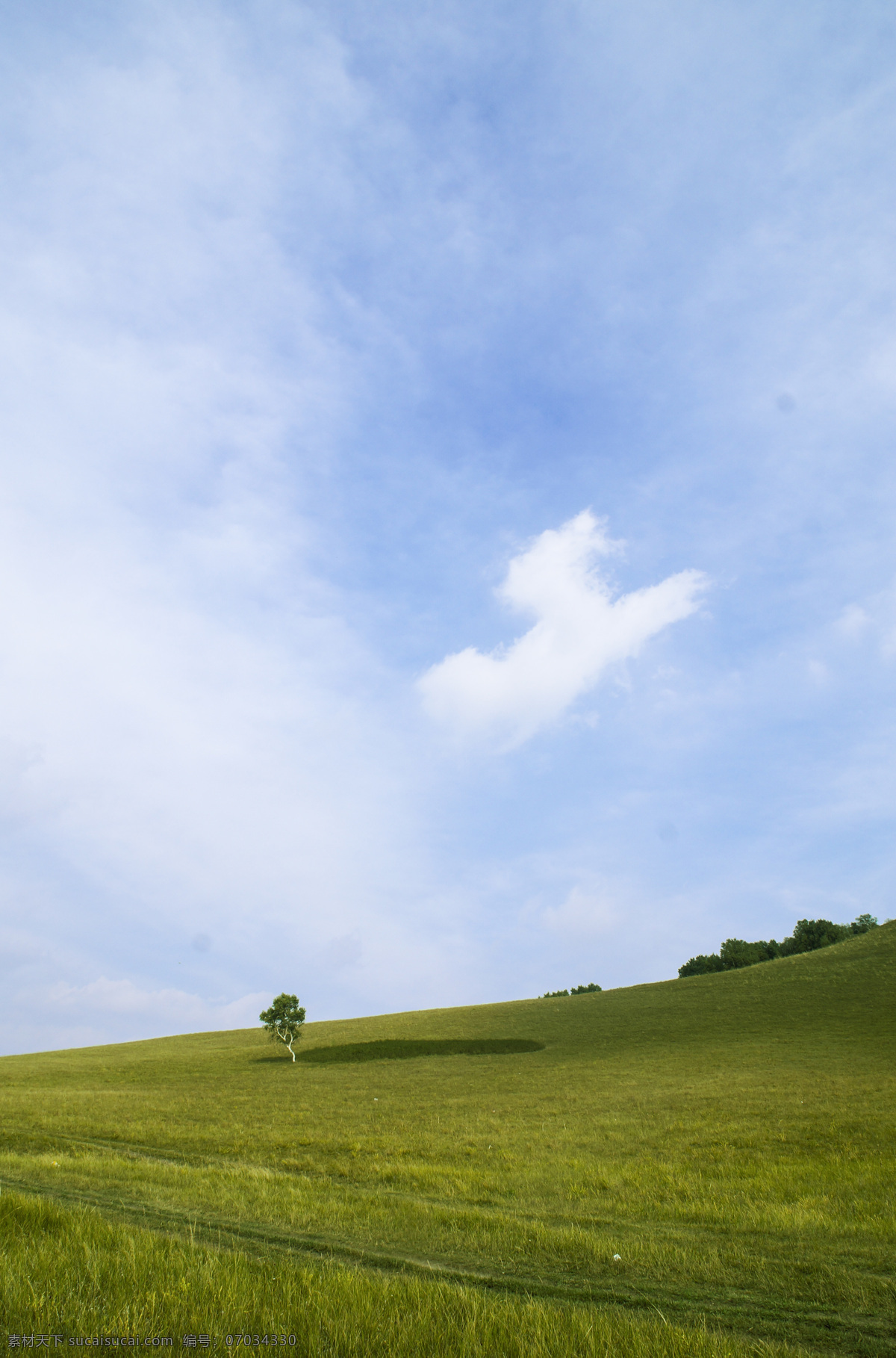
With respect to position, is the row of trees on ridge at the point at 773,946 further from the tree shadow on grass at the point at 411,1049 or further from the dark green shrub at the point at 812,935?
the tree shadow on grass at the point at 411,1049

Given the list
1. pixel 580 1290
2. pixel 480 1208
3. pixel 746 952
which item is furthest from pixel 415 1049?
pixel 746 952

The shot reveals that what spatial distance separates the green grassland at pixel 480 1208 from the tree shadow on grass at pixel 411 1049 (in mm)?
16231

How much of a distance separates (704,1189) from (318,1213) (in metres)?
9.26

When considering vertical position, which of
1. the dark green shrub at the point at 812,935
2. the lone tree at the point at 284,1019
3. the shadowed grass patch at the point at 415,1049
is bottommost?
the shadowed grass patch at the point at 415,1049

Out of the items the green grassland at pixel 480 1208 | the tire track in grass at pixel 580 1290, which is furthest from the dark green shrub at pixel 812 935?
the tire track in grass at pixel 580 1290

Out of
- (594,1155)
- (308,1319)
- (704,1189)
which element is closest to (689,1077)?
(594,1155)

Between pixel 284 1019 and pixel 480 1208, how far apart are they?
6130 cm

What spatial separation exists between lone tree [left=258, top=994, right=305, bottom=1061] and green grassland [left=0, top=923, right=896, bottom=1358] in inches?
935

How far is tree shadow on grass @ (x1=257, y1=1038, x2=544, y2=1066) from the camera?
62.3m

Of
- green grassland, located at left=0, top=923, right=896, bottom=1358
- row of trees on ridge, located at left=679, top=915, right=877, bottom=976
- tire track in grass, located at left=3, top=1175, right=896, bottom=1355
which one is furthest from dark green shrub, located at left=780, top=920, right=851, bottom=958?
tire track in grass, located at left=3, top=1175, right=896, bottom=1355

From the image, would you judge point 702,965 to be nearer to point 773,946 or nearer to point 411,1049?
point 773,946

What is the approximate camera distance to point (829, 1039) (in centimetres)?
4906

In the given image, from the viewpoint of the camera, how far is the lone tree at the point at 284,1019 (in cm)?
6888

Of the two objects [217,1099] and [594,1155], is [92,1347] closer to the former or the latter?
[594,1155]
